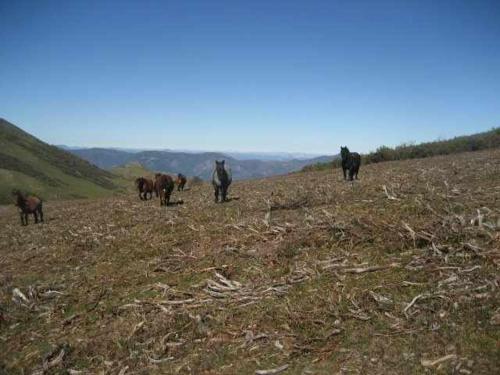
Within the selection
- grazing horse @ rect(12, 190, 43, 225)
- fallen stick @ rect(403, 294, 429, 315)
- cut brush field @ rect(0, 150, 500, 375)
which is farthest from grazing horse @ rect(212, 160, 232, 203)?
fallen stick @ rect(403, 294, 429, 315)

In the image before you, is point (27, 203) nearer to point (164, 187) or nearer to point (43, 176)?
point (164, 187)

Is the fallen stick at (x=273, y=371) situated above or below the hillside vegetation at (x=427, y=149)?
below

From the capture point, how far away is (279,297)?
8.07m

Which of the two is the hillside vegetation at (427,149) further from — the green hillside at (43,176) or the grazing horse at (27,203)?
the green hillside at (43,176)

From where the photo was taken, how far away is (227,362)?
644 centimetres

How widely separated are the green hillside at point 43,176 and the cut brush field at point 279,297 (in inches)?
2400

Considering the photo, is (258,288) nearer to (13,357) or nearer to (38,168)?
(13,357)

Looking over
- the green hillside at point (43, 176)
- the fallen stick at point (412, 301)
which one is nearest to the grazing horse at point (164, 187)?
the fallen stick at point (412, 301)

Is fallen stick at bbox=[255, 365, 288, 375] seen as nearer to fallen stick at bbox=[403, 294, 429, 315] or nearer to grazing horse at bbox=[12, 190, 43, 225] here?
fallen stick at bbox=[403, 294, 429, 315]

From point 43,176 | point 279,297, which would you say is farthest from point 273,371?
point 43,176

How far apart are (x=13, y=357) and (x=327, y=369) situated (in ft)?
20.3

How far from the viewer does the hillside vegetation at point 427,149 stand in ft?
142

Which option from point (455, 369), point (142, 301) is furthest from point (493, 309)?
point (142, 301)

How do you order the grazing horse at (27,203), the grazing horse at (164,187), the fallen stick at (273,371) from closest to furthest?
the fallen stick at (273,371) < the grazing horse at (164,187) < the grazing horse at (27,203)
